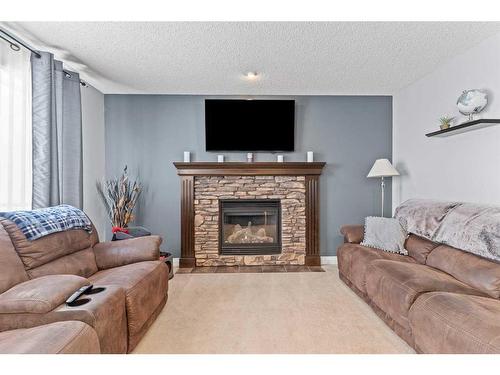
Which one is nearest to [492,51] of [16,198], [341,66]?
→ [341,66]

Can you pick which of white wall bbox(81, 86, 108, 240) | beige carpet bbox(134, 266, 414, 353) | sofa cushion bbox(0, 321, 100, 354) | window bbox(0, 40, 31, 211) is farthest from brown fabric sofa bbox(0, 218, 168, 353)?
white wall bbox(81, 86, 108, 240)

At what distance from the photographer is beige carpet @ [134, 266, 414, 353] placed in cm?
205

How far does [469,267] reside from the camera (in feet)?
7.07

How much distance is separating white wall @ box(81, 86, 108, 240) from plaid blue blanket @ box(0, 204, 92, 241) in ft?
4.65

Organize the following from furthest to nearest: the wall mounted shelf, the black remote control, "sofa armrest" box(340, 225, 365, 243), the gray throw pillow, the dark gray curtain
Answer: "sofa armrest" box(340, 225, 365, 243) → the gray throw pillow → the dark gray curtain → the wall mounted shelf → the black remote control

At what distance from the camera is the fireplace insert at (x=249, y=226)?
13.8 feet

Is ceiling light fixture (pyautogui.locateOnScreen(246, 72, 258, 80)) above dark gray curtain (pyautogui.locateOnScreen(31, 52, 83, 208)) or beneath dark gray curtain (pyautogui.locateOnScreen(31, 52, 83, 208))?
above

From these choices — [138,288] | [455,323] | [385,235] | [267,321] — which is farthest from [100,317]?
[385,235]

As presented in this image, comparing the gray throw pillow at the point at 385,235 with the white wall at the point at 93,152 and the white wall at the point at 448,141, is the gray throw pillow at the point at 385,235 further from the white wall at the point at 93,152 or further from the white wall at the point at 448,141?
the white wall at the point at 93,152

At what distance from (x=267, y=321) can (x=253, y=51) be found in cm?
239

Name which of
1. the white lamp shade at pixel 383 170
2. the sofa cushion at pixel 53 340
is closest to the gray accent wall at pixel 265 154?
the white lamp shade at pixel 383 170

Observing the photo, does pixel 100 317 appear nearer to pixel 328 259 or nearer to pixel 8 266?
pixel 8 266

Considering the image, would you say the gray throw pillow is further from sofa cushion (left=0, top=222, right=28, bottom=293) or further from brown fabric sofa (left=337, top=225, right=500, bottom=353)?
sofa cushion (left=0, top=222, right=28, bottom=293)
